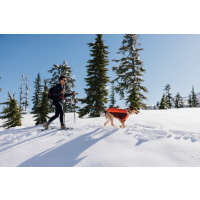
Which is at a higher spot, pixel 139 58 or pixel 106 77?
pixel 139 58

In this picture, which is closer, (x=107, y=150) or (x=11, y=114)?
(x=107, y=150)

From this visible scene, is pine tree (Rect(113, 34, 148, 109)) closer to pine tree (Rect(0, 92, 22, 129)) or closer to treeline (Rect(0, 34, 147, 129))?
treeline (Rect(0, 34, 147, 129))

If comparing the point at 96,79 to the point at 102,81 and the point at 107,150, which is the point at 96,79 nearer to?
the point at 102,81

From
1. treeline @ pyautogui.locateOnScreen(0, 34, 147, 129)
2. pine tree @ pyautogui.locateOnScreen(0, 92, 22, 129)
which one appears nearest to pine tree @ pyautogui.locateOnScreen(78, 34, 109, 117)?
treeline @ pyautogui.locateOnScreen(0, 34, 147, 129)

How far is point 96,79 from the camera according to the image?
16297mm

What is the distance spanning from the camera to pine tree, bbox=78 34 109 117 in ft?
51.3

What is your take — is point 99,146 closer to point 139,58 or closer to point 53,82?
point 139,58

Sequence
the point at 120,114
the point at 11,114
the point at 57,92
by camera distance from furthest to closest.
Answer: the point at 11,114 < the point at 120,114 < the point at 57,92

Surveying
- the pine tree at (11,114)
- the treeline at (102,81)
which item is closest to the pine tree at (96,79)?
the treeline at (102,81)

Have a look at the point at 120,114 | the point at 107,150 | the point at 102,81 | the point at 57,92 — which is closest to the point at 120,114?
the point at 120,114

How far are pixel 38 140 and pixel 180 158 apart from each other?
4.57 meters

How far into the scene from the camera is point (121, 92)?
19969 millimetres

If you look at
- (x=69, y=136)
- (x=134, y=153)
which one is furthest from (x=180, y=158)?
(x=69, y=136)

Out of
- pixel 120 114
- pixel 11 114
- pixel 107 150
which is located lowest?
pixel 107 150
